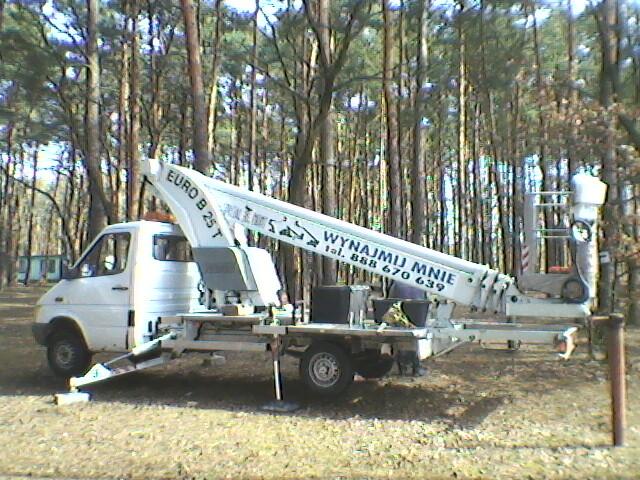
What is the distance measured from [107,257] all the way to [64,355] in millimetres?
1696

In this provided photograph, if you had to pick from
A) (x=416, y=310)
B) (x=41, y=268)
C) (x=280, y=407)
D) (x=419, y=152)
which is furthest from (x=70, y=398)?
(x=41, y=268)

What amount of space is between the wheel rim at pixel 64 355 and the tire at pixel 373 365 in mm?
4386

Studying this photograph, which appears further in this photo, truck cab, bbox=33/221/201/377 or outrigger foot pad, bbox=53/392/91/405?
truck cab, bbox=33/221/201/377

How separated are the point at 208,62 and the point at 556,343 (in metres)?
22.0

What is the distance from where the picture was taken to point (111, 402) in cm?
916

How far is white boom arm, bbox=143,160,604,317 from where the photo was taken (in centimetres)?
839

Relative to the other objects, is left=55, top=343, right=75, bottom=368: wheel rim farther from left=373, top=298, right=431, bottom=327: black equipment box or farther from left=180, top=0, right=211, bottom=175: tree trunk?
left=180, top=0, right=211, bottom=175: tree trunk

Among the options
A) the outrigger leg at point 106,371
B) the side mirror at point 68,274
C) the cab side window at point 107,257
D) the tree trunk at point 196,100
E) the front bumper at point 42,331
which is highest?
the tree trunk at point 196,100

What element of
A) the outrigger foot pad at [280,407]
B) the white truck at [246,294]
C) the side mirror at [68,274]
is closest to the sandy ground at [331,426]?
the outrigger foot pad at [280,407]

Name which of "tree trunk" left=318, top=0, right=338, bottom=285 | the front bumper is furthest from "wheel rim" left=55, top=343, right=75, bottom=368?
"tree trunk" left=318, top=0, right=338, bottom=285

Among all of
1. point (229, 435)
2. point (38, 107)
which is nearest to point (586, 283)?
point (229, 435)

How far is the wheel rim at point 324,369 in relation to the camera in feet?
28.7

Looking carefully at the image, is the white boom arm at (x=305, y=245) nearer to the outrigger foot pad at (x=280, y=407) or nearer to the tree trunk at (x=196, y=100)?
the outrigger foot pad at (x=280, y=407)

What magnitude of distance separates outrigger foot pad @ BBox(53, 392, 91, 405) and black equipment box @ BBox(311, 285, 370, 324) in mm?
3256
